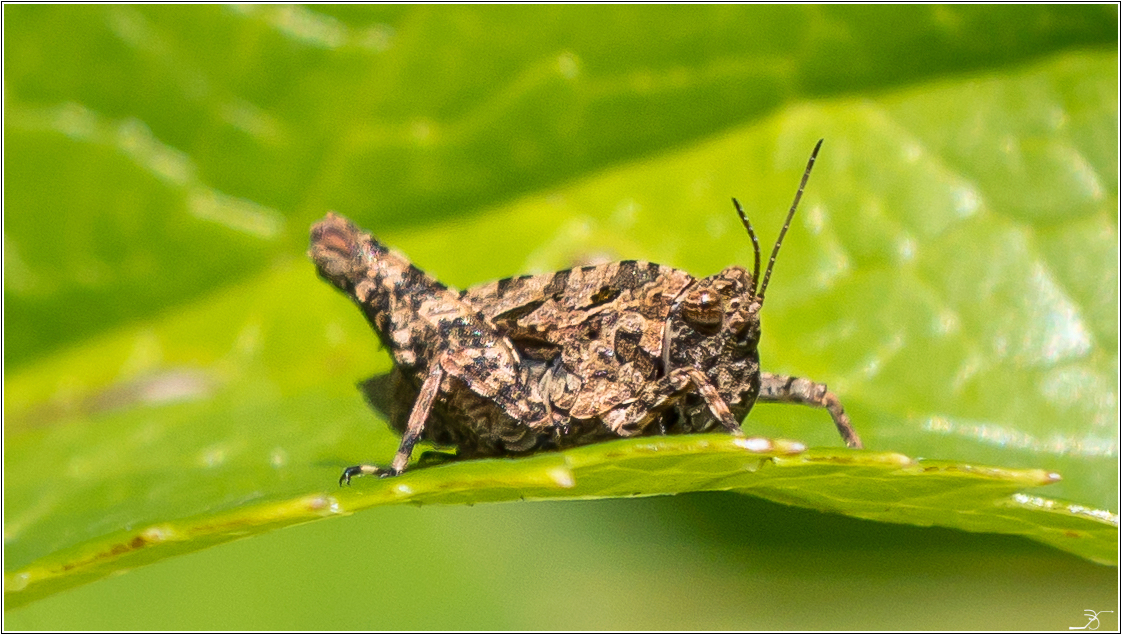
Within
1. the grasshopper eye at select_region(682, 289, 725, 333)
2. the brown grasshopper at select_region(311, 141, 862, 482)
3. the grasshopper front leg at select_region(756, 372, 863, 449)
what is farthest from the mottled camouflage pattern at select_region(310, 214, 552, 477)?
the grasshopper front leg at select_region(756, 372, 863, 449)

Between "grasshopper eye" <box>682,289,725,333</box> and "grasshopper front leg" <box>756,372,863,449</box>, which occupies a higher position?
"grasshopper eye" <box>682,289,725,333</box>

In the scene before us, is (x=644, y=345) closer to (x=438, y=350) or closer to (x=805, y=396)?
(x=805, y=396)

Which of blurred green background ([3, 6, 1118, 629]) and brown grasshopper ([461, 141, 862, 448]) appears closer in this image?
brown grasshopper ([461, 141, 862, 448])

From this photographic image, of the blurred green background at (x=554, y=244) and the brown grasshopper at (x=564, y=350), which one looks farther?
the blurred green background at (x=554, y=244)

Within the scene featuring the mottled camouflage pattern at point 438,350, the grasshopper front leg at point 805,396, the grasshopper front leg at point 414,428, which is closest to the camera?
the grasshopper front leg at point 414,428

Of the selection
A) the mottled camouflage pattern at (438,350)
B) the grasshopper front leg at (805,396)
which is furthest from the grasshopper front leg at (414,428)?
the grasshopper front leg at (805,396)

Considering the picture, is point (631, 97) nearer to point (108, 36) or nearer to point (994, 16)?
point (994, 16)

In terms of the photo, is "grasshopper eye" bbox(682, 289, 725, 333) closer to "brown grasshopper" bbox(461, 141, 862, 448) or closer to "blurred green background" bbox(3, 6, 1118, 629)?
"brown grasshopper" bbox(461, 141, 862, 448)

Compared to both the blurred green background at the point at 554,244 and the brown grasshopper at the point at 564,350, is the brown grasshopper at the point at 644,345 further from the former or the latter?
the blurred green background at the point at 554,244
